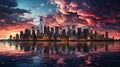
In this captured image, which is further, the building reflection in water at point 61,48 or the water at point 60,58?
the building reflection in water at point 61,48

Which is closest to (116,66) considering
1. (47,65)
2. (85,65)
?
(85,65)

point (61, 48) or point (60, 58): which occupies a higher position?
point (60, 58)

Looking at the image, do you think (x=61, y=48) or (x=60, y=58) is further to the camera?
(x=61, y=48)

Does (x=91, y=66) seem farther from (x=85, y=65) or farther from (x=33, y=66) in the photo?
(x=33, y=66)

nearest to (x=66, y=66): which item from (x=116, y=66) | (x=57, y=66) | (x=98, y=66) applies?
(x=57, y=66)

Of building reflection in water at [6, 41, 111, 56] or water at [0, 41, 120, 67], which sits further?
building reflection in water at [6, 41, 111, 56]

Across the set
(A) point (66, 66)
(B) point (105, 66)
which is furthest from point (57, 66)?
(B) point (105, 66)

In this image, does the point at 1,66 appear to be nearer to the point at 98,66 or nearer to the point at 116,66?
the point at 98,66

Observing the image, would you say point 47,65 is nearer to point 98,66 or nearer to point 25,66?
point 25,66
